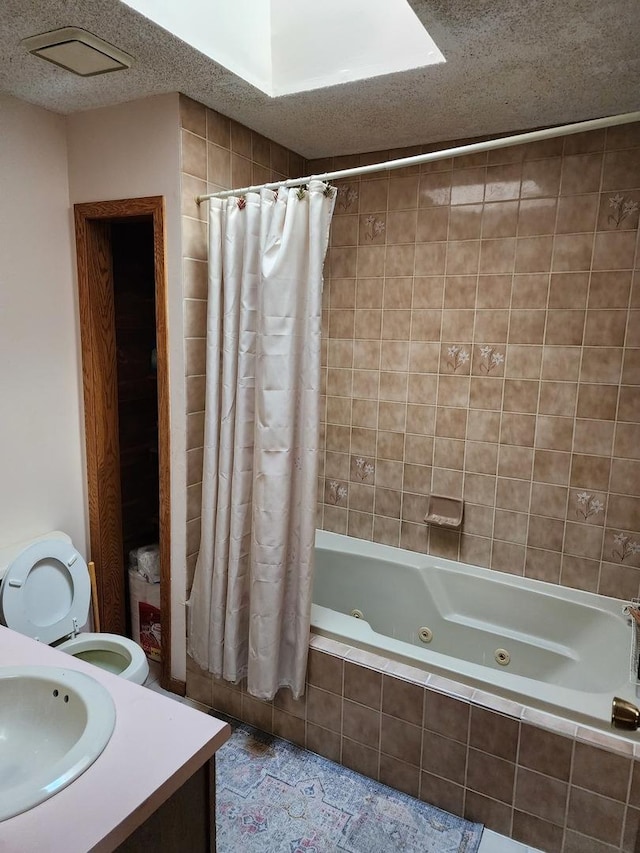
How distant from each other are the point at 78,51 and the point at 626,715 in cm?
251

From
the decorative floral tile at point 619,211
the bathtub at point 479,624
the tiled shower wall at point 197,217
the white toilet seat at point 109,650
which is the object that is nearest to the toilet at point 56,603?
the white toilet seat at point 109,650

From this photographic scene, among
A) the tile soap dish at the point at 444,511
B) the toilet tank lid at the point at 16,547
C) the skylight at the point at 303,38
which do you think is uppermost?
the skylight at the point at 303,38

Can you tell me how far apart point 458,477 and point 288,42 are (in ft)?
6.24

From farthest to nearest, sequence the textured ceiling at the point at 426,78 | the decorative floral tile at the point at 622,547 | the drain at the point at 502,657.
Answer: the drain at the point at 502,657 < the decorative floral tile at the point at 622,547 < the textured ceiling at the point at 426,78

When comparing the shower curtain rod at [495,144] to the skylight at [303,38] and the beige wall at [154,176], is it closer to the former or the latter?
the beige wall at [154,176]

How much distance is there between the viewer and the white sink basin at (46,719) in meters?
1.14

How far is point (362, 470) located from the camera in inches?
118

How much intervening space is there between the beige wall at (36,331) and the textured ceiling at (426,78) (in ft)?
0.70

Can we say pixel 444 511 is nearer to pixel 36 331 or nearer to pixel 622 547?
pixel 622 547

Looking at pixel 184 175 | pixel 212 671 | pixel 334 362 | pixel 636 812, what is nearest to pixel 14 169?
pixel 184 175

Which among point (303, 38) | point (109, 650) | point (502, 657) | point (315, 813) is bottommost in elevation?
point (315, 813)

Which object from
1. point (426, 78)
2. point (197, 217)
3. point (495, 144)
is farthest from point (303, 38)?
point (495, 144)

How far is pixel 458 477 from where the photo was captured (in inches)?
107

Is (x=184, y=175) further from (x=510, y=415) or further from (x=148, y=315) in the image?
(x=510, y=415)
